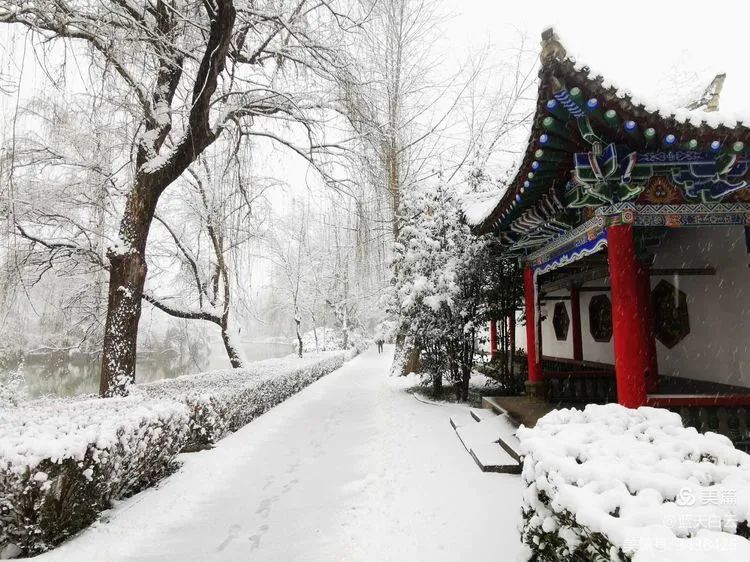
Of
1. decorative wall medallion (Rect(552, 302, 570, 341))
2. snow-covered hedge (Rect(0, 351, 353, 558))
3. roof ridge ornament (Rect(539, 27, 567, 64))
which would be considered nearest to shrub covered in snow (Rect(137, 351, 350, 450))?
snow-covered hedge (Rect(0, 351, 353, 558))

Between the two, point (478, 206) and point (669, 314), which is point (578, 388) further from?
point (478, 206)

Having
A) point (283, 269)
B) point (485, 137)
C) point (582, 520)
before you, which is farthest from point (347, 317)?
point (582, 520)

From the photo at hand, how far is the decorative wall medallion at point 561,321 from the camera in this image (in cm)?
1178

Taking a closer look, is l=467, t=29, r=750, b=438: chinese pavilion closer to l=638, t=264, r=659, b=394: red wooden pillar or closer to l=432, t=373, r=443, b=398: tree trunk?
l=638, t=264, r=659, b=394: red wooden pillar

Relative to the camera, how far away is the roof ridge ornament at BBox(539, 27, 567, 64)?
355 centimetres

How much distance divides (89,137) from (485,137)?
1044 cm

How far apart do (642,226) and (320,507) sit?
15.5 feet

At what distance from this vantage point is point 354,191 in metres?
7.30

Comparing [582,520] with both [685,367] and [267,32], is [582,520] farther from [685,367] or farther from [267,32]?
[267,32]

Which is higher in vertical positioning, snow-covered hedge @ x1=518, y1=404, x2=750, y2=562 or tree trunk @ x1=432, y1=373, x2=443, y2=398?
snow-covered hedge @ x1=518, y1=404, x2=750, y2=562

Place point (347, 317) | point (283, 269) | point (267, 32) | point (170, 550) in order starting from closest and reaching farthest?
point (170, 550) → point (267, 32) → point (283, 269) → point (347, 317)

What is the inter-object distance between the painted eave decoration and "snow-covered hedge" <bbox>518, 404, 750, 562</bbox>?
2.51 metres

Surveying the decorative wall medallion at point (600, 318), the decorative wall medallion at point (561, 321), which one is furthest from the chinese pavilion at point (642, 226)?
the decorative wall medallion at point (561, 321)

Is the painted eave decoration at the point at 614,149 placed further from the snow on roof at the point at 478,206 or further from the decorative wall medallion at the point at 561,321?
the decorative wall medallion at the point at 561,321
